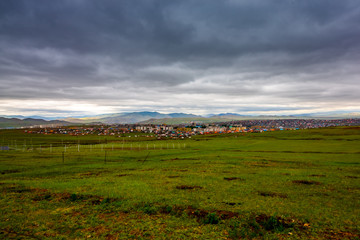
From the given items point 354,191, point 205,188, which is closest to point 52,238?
point 205,188

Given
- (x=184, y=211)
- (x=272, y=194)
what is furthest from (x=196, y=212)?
(x=272, y=194)

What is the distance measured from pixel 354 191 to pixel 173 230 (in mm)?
17231

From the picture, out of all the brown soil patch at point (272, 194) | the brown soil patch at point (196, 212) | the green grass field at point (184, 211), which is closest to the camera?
the green grass field at point (184, 211)

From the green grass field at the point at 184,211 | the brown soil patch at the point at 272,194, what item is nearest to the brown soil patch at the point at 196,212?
the green grass field at the point at 184,211

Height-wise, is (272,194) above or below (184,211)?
below

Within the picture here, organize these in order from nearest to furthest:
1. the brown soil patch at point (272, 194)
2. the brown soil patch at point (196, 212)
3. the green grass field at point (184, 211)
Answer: the green grass field at point (184, 211) → the brown soil patch at point (196, 212) → the brown soil patch at point (272, 194)

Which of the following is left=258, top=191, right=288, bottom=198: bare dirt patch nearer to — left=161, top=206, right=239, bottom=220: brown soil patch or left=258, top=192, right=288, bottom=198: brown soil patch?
left=258, top=192, right=288, bottom=198: brown soil patch

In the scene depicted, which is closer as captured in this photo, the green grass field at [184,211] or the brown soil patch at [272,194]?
the green grass field at [184,211]

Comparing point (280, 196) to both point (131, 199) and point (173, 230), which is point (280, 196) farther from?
point (131, 199)

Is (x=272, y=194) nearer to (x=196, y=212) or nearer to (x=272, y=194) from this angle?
(x=272, y=194)

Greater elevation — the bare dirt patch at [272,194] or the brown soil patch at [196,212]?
the brown soil patch at [196,212]

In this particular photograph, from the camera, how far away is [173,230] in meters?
11.4

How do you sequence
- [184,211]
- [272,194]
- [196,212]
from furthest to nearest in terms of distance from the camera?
[272,194] < [184,211] < [196,212]

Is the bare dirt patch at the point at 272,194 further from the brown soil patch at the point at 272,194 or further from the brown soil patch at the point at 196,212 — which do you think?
the brown soil patch at the point at 196,212
